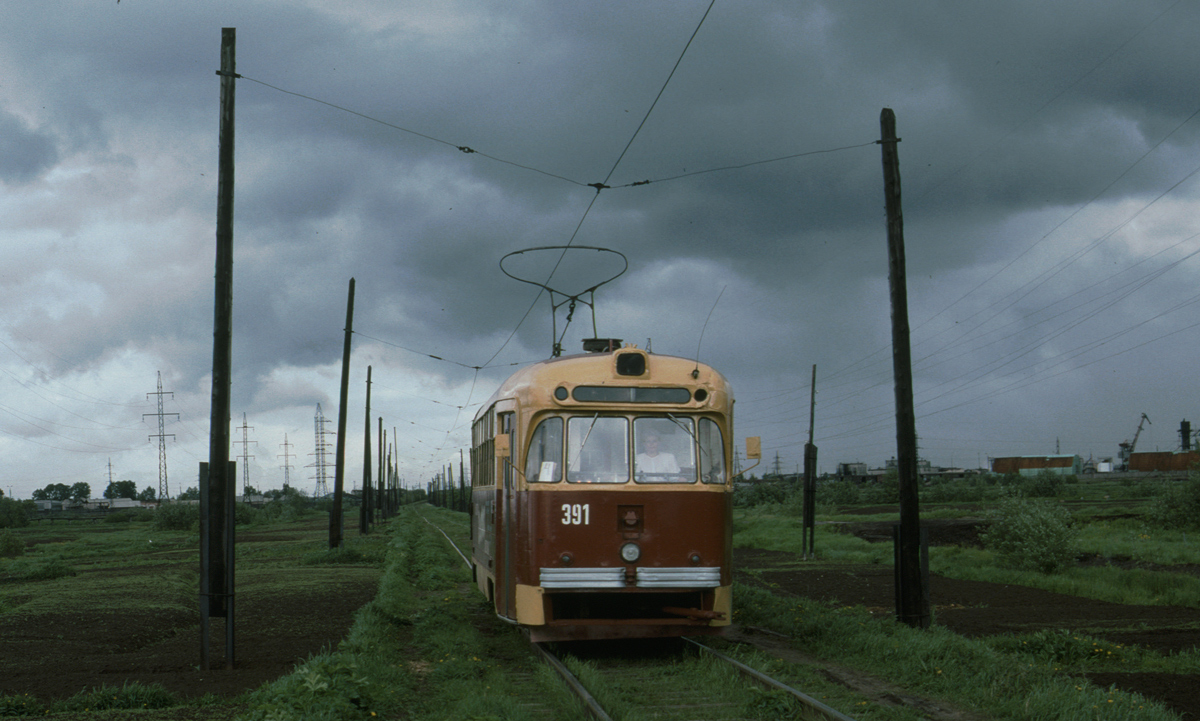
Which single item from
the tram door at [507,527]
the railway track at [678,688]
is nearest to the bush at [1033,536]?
the railway track at [678,688]

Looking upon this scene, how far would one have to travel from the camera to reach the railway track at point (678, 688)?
26.8 feet

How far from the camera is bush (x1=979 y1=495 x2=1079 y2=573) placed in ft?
77.9

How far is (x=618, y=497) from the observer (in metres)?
11.1

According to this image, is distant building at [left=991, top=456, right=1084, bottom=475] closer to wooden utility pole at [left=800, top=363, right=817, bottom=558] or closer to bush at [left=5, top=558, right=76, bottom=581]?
wooden utility pole at [left=800, top=363, right=817, bottom=558]

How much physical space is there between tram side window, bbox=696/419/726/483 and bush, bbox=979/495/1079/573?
15552mm

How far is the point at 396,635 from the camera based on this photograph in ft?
45.4

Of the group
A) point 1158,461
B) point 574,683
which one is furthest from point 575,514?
point 1158,461

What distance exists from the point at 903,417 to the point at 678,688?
241 inches

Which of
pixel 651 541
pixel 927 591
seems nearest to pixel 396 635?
pixel 651 541

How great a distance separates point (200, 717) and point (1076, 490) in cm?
7893

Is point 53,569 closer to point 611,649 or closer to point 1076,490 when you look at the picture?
point 611,649

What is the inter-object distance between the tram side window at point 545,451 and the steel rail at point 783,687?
2.64 m

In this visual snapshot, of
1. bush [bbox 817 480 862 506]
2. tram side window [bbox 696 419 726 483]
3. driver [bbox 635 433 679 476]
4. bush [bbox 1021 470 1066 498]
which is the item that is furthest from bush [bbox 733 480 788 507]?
driver [bbox 635 433 679 476]

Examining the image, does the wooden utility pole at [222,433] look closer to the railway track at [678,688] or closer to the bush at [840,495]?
the railway track at [678,688]
